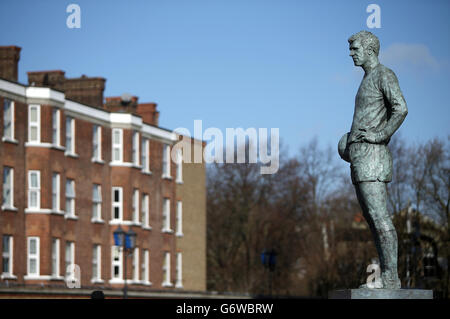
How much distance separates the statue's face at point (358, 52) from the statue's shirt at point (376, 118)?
0.20 metres

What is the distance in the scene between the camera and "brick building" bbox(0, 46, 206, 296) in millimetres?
50812

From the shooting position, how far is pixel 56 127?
5359 centimetres

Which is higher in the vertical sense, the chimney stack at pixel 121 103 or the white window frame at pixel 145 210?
the chimney stack at pixel 121 103

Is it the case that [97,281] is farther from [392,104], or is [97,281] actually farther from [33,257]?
[392,104]

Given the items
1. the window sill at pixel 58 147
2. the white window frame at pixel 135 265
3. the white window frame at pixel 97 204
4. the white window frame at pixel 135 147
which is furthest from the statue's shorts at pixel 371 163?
the white window frame at pixel 135 147

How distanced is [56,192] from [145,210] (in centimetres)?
1067

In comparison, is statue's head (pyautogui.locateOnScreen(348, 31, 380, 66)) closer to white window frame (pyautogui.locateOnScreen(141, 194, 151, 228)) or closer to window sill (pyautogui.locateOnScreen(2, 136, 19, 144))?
window sill (pyautogui.locateOnScreen(2, 136, 19, 144))

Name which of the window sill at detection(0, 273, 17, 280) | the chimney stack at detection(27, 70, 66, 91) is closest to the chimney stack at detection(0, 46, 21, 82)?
the chimney stack at detection(27, 70, 66, 91)

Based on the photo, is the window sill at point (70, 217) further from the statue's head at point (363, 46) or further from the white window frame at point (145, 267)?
the statue's head at point (363, 46)

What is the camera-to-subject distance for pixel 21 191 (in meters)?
51.1

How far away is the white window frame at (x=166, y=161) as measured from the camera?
218ft

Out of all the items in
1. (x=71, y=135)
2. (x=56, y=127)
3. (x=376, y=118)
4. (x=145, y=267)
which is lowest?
(x=145, y=267)

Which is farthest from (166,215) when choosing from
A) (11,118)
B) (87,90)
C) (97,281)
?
(11,118)

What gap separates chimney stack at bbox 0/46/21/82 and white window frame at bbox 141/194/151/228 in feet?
45.7
